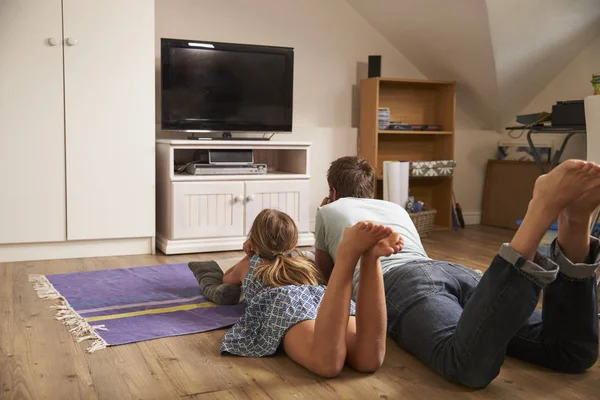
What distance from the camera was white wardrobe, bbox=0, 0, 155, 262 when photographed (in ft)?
11.2

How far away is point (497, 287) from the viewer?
1.61 m

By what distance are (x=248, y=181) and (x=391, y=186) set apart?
3.63ft

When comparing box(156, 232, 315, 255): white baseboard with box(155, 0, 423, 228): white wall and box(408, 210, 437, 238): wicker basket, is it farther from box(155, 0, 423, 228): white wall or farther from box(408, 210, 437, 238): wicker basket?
box(408, 210, 437, 238): wicker basket

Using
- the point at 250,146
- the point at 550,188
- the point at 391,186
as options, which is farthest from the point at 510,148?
the point at 550,188

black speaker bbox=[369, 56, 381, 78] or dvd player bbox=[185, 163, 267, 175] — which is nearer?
dvd player bbox=[185, 163, 267, 175]

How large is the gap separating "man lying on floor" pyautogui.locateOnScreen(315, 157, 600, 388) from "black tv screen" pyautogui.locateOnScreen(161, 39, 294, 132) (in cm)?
181

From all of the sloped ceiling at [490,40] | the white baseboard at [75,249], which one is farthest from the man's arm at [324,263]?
the sloped ceiling at [490,40]

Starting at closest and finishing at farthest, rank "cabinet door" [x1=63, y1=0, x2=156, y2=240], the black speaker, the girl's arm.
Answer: the girl's arm, "cabinet door" [x1=63, y1=0, x2=156, y2=240], the black speaker

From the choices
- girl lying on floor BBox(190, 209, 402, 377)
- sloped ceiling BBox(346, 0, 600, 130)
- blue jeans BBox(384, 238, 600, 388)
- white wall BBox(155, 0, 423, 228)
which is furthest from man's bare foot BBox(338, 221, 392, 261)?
white wall BBox(155, 0, 423, 228)

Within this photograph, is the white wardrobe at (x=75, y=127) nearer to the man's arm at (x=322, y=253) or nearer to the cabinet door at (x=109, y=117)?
the cabinet door at (x=109, y=117)

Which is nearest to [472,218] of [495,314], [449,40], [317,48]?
[449,40]

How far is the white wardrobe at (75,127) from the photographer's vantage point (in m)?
3.43

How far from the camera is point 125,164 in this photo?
145 inches

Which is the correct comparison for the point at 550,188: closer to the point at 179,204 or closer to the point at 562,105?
the point at 562,105
